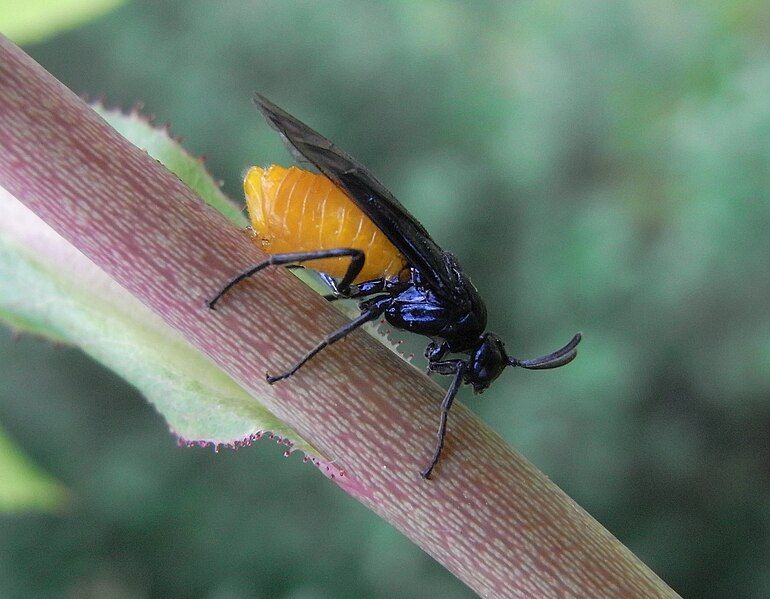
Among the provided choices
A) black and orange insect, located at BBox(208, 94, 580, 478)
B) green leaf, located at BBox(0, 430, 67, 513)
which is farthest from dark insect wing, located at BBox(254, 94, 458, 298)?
green leaf, located at BBox(0, 430, 67, 513)

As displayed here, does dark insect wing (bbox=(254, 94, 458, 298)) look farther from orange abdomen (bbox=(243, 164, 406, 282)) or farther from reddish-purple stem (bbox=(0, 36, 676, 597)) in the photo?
reddish-purple stem (bbox=(0, 36, 676, 597))

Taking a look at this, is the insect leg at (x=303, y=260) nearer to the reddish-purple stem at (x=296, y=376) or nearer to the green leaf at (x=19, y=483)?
the reddish-purple stem at (x=296, y=376)

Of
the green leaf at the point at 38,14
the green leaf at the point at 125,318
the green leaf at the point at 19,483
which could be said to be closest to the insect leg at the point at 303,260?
the green leaf at the point at 125,318

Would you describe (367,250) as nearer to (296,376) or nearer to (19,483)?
(296,376)

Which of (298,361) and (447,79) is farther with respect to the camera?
(447,79)

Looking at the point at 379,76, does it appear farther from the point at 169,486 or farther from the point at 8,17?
the point at 8,17

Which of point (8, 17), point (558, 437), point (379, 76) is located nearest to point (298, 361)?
point (8, 17)
